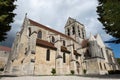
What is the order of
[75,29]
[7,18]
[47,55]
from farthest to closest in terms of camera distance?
1. [75,29]
2. [47,55]
3. [7,18]

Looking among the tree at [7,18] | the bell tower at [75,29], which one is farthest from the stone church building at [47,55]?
the tree at [7,18]

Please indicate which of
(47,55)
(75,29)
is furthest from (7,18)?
(75,29)

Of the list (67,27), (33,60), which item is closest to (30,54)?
(33,60)

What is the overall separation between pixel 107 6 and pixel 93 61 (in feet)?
76.6

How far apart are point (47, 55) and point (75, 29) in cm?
2139

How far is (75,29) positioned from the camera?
42531 millimetres

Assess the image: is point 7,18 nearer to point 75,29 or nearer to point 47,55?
point 47,55

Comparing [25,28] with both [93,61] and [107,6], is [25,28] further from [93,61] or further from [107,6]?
[107,6]

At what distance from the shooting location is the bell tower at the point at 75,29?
139ft

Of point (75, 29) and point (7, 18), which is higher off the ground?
point (75, 29)

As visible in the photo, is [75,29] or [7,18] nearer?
[7,18]

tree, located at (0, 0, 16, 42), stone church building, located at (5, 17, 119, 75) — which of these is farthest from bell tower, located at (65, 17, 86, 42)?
tree, located at (0, 0, 16, 42)

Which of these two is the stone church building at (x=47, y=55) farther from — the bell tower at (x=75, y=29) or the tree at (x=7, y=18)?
the tree at (x=7, y=18)

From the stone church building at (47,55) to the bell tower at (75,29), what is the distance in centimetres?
604
